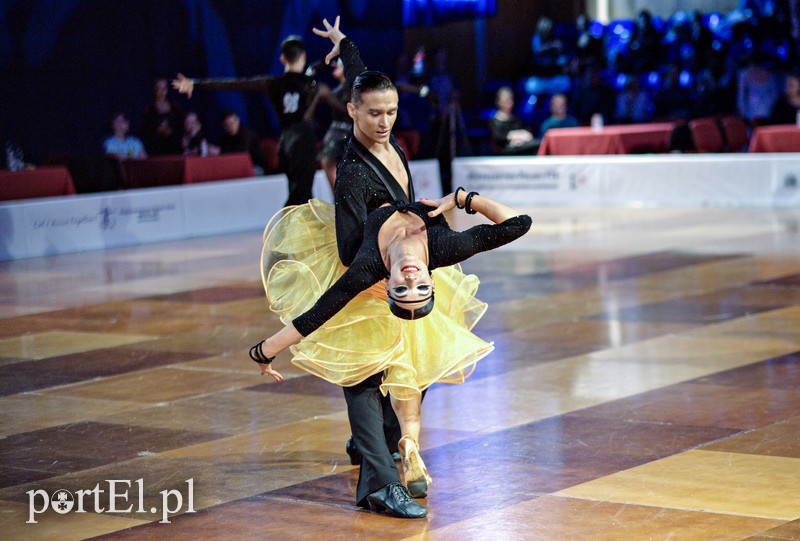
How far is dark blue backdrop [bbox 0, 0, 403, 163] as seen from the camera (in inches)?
707

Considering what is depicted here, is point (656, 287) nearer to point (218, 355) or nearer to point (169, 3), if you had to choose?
point (218, 355)

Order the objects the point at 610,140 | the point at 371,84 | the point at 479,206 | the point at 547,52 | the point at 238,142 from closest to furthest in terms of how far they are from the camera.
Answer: the point at 479,206
the point at 371,84
the point at 238,142
the point at 610,140
the point at 547,52

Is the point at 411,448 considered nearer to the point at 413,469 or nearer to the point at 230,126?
the point at 413,469

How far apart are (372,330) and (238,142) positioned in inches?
532

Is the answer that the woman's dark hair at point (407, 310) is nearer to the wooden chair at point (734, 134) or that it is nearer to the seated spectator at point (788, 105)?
the seated spectator at point (788, 105)

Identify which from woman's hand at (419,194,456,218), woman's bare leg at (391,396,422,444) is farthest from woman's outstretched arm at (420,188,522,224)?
woman's bare leg at (391,396,422,444)

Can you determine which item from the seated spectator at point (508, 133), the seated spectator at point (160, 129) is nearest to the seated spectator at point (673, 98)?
the seated spectator at point (508, 133)

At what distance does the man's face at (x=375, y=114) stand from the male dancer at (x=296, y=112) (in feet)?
18.5

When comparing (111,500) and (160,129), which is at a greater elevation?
(160,129)

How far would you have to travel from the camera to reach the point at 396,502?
4684 millimetres

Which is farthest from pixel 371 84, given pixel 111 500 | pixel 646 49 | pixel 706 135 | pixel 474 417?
pixel 646 49

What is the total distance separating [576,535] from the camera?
4.38 meters

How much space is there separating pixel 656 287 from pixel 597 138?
327 inches

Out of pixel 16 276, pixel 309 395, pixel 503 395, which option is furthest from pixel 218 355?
pixel 16 276
